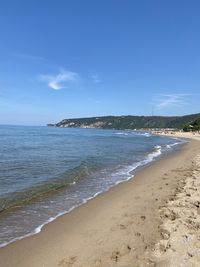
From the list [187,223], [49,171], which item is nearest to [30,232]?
[187,223]

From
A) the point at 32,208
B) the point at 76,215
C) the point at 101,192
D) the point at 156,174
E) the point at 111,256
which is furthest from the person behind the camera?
the point at 156,174

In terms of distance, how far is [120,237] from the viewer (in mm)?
8336

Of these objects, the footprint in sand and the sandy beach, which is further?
the sandy beach

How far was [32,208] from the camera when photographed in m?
11.7

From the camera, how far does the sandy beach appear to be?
6.90 metres

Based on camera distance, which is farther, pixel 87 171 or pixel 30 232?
pixel 87 171

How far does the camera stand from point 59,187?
15.6m

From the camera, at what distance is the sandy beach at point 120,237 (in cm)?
690

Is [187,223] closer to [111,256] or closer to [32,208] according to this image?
[111,256]

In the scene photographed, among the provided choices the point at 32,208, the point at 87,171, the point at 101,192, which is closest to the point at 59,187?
the point at 101,192

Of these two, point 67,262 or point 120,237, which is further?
point 120,237

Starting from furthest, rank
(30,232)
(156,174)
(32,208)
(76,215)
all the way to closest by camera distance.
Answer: (156,174)
(32,208)
(76,215)
(30,232)

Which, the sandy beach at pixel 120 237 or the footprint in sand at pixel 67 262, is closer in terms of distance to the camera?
the footprint in sand at pixel 67 262

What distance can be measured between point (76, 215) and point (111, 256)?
12.9ft
